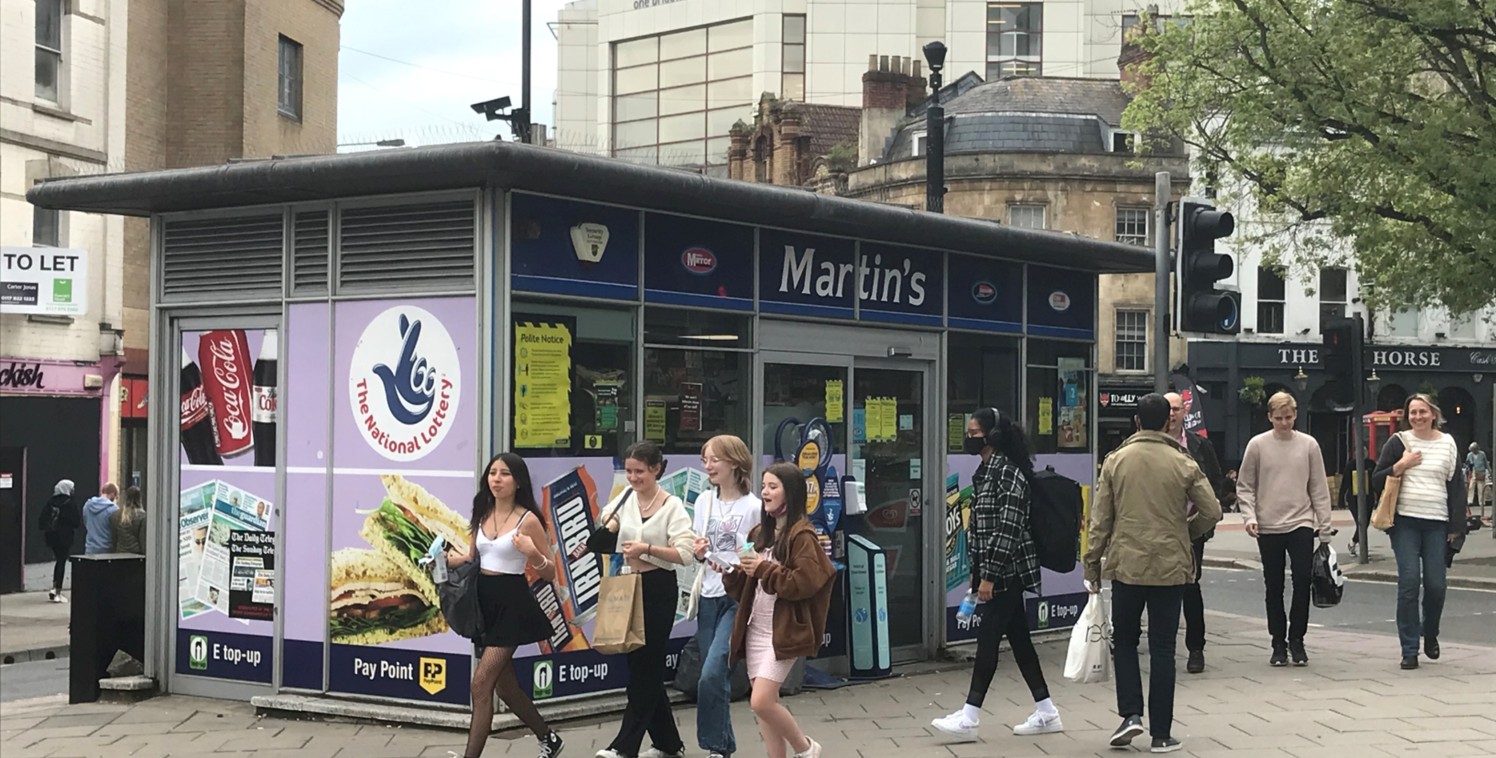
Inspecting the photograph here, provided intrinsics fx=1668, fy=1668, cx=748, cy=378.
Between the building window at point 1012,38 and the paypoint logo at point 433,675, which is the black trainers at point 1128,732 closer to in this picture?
the paypoint logo at point 433,675

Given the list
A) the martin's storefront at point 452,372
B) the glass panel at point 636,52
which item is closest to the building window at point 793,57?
the glass panel at point 636,52

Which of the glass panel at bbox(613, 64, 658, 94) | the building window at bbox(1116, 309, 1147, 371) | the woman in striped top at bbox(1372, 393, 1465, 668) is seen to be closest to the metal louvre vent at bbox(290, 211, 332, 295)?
the woman in striped top at bbox(1372, 393, 1465, 668)

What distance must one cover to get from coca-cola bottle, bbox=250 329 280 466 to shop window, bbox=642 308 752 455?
Answer: 93.7 inches

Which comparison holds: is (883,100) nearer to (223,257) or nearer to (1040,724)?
(223,257)

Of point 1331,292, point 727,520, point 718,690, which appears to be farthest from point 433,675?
point 1331,292

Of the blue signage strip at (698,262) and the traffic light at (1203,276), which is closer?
the blue signage strip at (698,262)

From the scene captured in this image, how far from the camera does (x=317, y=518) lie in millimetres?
10195

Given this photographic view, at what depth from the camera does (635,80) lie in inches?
2808

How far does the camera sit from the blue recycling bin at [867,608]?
11.4 m

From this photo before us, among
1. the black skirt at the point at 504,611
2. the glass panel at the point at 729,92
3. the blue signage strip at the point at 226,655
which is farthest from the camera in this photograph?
the glass panel at the point at 729,92

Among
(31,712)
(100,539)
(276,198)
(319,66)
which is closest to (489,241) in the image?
(276,198)

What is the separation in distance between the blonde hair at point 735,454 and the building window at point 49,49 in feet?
68.2

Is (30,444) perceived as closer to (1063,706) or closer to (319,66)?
(319,66)

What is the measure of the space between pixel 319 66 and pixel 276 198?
26222mm
